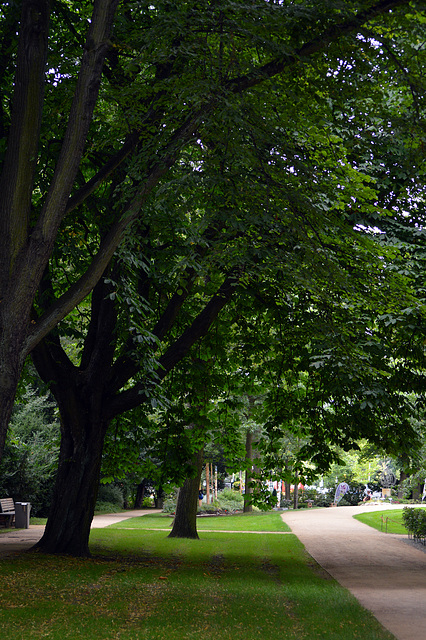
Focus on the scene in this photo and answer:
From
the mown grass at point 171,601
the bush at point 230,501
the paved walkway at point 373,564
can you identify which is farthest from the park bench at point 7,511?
the bush at point 230,501

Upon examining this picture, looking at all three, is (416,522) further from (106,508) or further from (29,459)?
(106,508)

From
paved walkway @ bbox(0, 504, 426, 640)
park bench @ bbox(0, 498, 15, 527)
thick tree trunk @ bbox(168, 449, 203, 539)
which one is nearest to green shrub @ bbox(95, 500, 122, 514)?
paved walkway @ bbox(0, 504, 426, 640)

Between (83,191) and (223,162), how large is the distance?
Answer: 1902 mm

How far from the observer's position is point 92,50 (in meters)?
7.32

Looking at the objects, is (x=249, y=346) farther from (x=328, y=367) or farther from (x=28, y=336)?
(x=28, y=336)

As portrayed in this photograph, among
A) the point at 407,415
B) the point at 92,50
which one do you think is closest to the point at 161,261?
the point at 92,50

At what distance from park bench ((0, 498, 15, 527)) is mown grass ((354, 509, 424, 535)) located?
47.7 ft

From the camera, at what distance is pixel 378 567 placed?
583 inches

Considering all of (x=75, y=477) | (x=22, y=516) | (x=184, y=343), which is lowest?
(x=22, y=516)

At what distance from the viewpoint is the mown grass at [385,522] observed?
87.3ft

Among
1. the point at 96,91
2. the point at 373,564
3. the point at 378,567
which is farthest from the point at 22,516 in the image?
the point at 96,91

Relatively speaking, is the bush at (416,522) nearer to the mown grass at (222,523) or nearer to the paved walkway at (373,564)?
the paved walkway at (373,564)

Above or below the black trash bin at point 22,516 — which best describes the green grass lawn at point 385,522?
below

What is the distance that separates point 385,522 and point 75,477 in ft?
69.2
